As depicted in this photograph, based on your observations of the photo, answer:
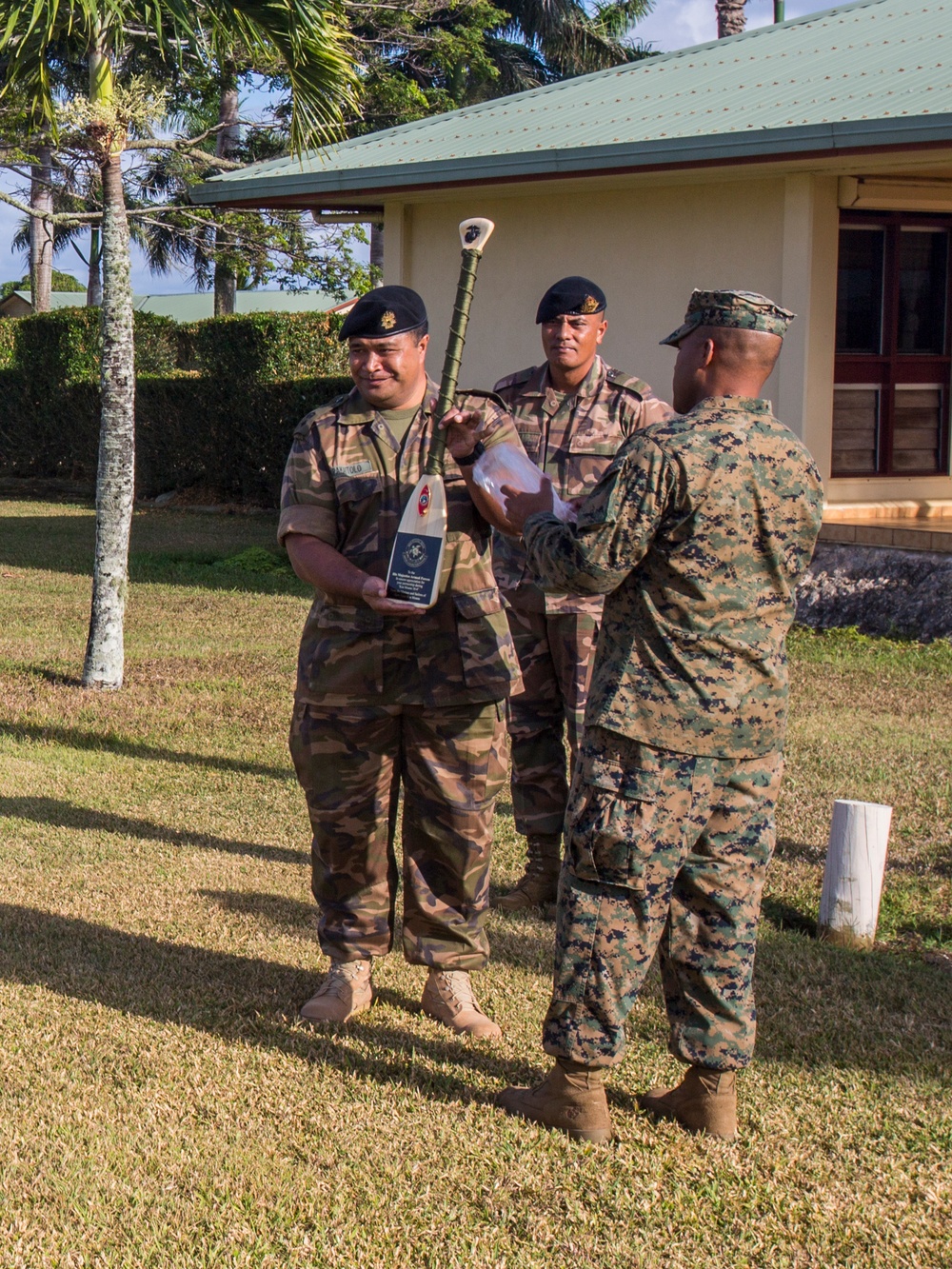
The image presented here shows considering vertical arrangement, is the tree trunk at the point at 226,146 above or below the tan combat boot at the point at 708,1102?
above

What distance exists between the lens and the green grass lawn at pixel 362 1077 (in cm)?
314

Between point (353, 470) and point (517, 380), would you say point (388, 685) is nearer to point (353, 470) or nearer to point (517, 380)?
point (353, 470)

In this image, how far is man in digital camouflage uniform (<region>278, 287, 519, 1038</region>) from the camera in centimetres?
400

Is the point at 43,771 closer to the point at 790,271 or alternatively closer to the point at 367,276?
the point at 790,271

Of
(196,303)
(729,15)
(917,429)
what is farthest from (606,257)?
(196,303)

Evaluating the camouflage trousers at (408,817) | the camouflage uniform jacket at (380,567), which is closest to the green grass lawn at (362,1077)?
the camouflage trousers at (408,817)

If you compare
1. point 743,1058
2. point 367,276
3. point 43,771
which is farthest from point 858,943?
point 367,276

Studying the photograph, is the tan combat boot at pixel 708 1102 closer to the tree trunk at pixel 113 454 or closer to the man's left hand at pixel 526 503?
the man's left hand at pixel 526 503

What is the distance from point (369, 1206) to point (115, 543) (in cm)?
633

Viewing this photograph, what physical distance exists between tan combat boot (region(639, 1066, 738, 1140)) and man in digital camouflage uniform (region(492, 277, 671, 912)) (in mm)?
1764

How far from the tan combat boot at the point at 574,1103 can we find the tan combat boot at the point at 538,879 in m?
1.75

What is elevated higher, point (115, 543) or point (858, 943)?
point (115, 543)

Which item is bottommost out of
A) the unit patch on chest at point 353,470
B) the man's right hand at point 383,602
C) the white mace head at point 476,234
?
the man's right hand at point 383,602

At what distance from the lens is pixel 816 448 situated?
1109 centimetres
